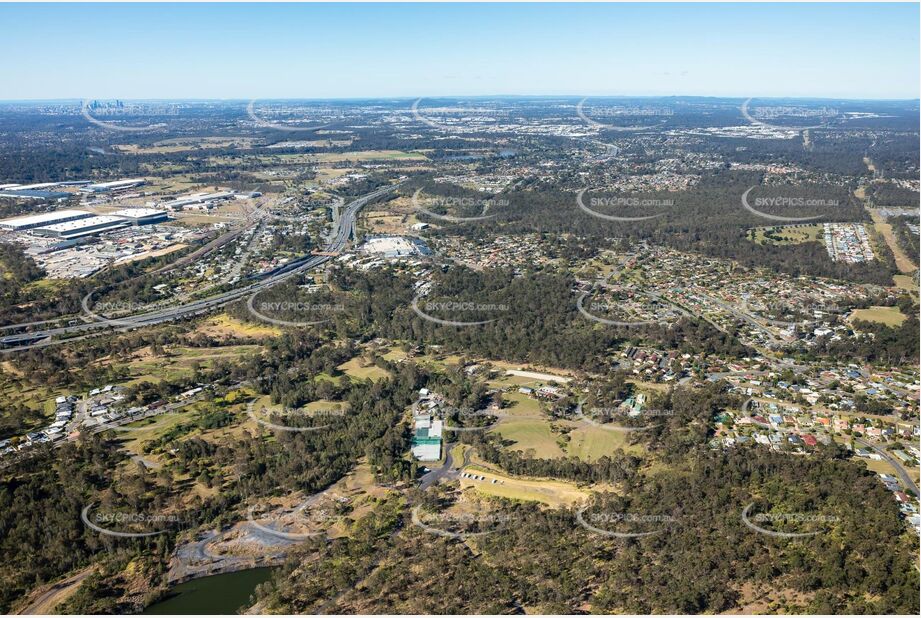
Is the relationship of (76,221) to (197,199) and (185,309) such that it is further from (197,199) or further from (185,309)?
(185,309)

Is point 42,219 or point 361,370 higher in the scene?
point 42,219

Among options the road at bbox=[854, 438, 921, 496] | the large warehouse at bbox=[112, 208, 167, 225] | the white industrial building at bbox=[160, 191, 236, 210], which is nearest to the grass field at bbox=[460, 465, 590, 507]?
the road at bbox=[854, 438, 921, 496]

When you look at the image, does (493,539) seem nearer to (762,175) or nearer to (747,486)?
(747,486)

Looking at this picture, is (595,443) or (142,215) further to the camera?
(142,215)

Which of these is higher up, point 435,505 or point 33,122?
point 33,122

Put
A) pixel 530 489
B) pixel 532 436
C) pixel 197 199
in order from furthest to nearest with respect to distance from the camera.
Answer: pixel 197 199 → pixel 532 436 → pixel 530 489

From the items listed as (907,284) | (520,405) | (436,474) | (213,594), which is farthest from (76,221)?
(907,284)

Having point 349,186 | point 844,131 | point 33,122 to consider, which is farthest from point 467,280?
point 33,122

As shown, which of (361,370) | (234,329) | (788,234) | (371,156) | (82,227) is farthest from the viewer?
(371,156)
